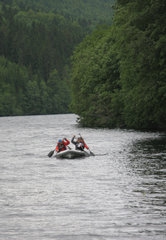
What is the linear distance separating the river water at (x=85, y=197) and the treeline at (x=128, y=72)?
12.3 meters

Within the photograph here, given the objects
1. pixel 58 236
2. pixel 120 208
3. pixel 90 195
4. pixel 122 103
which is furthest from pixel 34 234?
pixel 122 103

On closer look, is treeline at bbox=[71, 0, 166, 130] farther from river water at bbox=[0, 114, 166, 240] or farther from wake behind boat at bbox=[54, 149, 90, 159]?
wake behind boat at bbox=[54, 149, 90, 159]

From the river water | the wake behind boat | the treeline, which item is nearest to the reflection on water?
the river water

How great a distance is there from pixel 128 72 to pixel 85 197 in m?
45.7

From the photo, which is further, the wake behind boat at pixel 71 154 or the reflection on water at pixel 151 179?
the wake behind boat at pixel 71 154

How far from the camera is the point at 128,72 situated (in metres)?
71.4

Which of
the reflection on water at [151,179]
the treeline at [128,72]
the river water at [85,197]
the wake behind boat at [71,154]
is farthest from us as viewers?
the treeline at [128,72]

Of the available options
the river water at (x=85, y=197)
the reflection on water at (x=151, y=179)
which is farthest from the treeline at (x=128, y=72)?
the river water at (x=85, y=197)

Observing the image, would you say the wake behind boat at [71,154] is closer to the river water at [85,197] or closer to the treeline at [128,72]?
the river water at [85,197]

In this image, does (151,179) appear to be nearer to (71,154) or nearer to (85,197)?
(85,197)

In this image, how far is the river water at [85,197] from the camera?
20062mm

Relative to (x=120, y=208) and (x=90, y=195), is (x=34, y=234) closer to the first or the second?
(x=120, y=208)

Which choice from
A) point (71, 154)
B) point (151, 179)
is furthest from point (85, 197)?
point (71, 154)

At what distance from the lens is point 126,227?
800 inches
